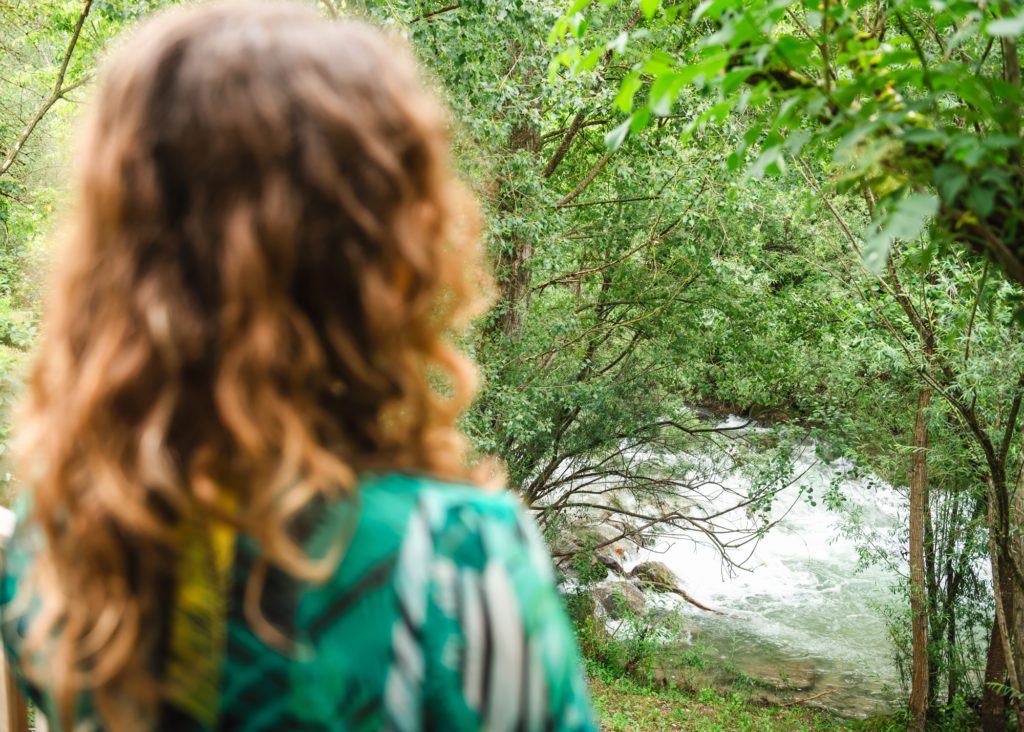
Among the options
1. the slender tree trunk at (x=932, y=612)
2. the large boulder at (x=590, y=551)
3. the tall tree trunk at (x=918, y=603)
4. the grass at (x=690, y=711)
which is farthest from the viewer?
the large boulder at (x=590, y=551)

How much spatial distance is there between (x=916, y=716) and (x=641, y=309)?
5.56 metres

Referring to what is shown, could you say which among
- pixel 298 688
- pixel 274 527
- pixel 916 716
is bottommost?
pixel 916 716

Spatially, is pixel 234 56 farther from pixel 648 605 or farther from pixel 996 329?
pixel 648 605

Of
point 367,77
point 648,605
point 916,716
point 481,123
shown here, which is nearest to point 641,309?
point 481,123

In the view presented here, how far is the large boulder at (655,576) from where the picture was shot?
34.6ft

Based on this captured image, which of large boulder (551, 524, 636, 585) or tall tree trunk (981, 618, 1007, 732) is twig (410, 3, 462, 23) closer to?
large boulder (551, 524, 636, 585)

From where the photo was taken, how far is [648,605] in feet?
34.5

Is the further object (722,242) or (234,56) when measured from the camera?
(722,242)

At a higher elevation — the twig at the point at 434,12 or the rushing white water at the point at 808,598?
the twig at the point at 434,12

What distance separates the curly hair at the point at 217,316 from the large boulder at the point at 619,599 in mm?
10282

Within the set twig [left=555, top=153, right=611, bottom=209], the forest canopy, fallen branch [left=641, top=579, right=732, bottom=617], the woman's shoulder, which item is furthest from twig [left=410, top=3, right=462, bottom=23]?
fallen branch [left=641, top=579, right=732, bottom=617]

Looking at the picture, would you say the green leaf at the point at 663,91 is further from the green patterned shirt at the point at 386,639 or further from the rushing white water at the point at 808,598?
the rushing white water at the point at 808,598

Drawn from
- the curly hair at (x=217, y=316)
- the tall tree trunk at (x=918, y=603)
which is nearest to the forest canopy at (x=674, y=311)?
the tall tree trunk at (x=918, y=603)

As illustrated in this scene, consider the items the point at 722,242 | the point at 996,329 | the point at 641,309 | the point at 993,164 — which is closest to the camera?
the point at 993,164
